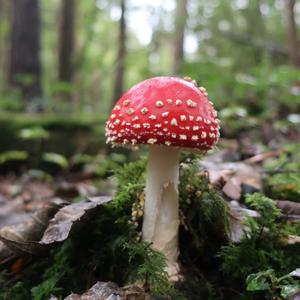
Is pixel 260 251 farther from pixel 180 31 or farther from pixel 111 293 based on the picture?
pixel 180 31

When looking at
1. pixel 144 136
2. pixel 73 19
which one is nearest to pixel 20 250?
pixel 144 136

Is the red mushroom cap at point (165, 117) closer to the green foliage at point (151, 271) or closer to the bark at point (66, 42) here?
the green foliage at point (151, 271)

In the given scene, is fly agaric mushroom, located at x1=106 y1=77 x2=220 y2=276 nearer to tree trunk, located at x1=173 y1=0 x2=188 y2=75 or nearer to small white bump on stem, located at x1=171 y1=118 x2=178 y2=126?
small white bump on stem, located at x1=171 y1=118 x2=178 y2=126

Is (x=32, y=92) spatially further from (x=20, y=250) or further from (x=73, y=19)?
(x=20, y=250)

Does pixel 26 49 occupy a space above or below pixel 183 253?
above

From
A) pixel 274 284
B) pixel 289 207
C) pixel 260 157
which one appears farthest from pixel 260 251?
pixel 260 157
